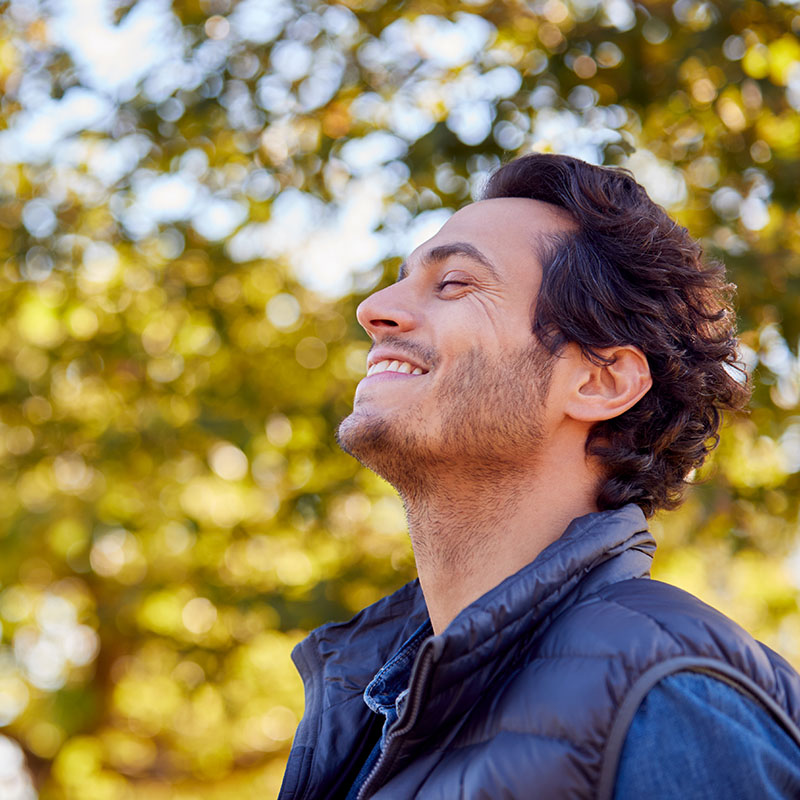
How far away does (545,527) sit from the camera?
2014mm

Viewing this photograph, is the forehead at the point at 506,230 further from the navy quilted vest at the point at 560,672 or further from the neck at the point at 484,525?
the navy quilted vest at the point at 560,672

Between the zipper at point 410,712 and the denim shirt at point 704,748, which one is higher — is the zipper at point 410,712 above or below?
below

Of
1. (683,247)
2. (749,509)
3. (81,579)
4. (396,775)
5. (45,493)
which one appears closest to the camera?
(396,775)

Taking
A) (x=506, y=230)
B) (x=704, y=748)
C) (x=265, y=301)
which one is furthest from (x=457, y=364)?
(x=265, y=301)

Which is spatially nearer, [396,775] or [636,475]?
[396,775]

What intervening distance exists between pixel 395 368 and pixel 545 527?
512 mm

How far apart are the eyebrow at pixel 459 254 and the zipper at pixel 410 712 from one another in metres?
1.02

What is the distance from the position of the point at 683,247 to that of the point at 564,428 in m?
0.64

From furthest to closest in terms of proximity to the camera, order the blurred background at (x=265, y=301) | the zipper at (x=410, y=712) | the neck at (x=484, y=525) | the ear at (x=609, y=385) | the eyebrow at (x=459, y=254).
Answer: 1. the blurred background at (x=265, y=301)
2. the eyebrow at (x=459, y=254)
3. the ear at (x=609, y=385)
4. the neck at (x=484, y=525)
5. the zipper at (x=410, y=712)

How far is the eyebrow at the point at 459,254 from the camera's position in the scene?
2.26 meters

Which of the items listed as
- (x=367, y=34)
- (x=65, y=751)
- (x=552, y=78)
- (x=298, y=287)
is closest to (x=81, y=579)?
(x=65, y=751)

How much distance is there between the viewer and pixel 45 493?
5219mm

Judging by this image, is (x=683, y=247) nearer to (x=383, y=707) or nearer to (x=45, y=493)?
(x=383, y=707)

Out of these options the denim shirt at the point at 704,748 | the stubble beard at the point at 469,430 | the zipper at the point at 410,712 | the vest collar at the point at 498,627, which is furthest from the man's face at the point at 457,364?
the denim shirt at the point at 704,748
